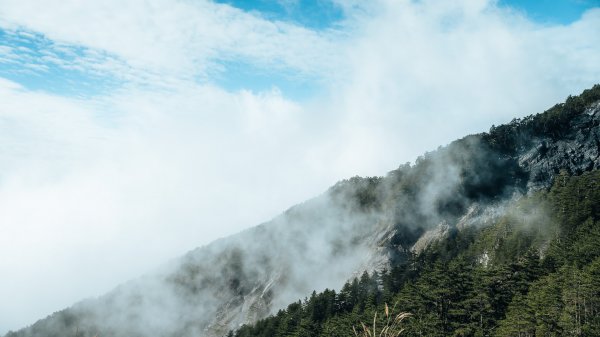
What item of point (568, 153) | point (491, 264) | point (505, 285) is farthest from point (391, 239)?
point (505, 285)

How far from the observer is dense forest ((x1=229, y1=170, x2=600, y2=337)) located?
43.6 meters

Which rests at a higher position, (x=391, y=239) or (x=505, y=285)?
(x=391, y=239)

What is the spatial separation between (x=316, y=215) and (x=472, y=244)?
5855 cm

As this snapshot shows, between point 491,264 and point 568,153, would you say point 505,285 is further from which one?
point 568,153

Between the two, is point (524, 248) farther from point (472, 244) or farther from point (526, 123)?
point (526, 123)

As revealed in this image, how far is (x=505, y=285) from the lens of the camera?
55.4 metres

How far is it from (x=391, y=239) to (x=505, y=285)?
58.8m

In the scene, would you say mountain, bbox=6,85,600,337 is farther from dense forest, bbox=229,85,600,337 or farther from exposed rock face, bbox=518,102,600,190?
dense forest, bbox=229,85,600,337

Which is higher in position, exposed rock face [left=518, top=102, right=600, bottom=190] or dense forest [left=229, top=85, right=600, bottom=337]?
exposed rock face [left=518, top=102, right=600, bottom=190]

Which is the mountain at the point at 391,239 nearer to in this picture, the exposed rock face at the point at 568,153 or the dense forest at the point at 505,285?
the exposed rock face at the point at 568,153

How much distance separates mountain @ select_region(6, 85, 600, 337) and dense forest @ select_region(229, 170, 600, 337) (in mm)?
412

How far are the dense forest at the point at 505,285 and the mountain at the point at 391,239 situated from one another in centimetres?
41

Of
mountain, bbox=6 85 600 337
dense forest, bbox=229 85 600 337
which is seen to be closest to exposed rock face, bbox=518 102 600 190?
mountain, bbox=6 85 600 337

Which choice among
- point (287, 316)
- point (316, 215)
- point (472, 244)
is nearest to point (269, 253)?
point (316, 215)
